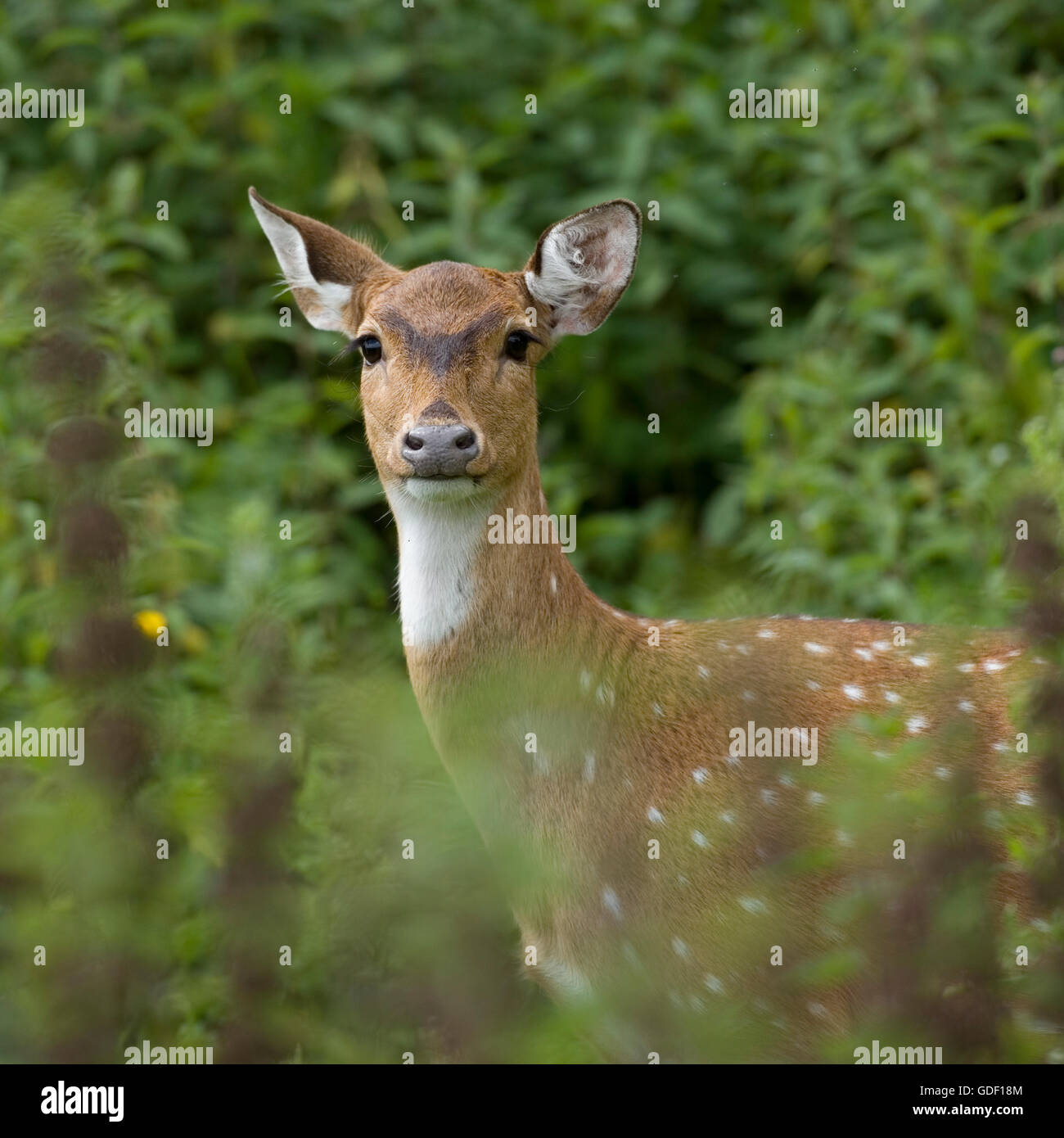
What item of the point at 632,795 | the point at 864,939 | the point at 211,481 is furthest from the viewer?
the point at 211,481

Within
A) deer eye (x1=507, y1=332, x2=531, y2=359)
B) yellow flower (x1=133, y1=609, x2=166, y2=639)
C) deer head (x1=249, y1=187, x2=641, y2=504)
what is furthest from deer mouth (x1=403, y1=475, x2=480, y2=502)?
yellow flower (x1=133, y1=609, x2=166, y2=639)

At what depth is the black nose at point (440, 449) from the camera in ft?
16.2

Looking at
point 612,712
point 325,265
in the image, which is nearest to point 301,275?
point 325,265

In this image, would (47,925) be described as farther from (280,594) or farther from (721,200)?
(721,200)

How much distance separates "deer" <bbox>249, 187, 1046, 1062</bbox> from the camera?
496cm

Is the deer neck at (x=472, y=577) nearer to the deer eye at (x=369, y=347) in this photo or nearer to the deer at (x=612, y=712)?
the deer at (x=612, y=712)

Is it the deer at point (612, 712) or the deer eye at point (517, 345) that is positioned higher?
the deer eye at point (517, 345)

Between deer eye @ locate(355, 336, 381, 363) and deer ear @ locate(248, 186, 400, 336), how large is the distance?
25cm

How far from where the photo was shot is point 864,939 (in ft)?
13.9

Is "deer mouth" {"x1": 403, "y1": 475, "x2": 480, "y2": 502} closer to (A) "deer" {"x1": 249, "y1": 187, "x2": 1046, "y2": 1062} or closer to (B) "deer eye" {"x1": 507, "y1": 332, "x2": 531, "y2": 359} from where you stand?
(A) "deer" {"x1": 249, "y1": 187, "x2": 1046, "y2": 1062}

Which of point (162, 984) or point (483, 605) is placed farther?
point (483, 605)

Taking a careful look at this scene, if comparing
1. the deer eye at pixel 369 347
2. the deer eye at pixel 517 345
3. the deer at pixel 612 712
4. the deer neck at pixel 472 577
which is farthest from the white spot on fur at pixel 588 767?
the deer eye at pixel 369 347

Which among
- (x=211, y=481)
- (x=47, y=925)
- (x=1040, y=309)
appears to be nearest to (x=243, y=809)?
(x=47, y=925)
